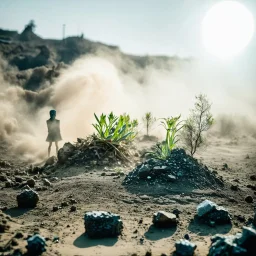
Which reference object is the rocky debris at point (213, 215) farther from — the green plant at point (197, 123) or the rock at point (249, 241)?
the green plant at point (197, 123)

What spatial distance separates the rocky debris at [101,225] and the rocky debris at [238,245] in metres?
1.31

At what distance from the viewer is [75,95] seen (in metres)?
15.6

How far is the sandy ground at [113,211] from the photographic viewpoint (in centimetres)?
363

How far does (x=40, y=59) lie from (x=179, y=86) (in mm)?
16713

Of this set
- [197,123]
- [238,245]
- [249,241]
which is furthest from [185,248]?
[197,123]

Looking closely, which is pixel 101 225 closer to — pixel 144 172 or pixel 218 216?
pixel 218 216

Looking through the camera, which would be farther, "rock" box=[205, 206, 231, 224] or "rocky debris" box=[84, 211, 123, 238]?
"rock" box=[205, 206, 231, 224]

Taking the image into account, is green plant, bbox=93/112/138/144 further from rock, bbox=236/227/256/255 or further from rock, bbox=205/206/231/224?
rock, bbox=236/227/256/255

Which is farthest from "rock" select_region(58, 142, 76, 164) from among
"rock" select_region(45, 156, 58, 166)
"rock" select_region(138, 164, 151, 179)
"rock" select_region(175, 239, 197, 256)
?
"rock" select_region(175, 239, 197, 256)

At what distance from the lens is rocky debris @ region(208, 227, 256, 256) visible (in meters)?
2.92

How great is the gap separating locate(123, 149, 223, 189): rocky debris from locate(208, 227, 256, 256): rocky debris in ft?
9.17

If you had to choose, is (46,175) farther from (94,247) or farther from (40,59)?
(40,59)

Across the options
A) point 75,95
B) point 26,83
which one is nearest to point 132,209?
point 75,95

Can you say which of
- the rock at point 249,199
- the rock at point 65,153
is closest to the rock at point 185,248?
the rock at point 249,199
